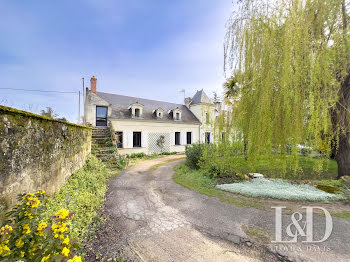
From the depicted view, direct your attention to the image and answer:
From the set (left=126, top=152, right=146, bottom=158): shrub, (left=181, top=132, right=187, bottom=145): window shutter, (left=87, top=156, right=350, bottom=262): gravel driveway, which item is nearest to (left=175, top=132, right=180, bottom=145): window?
(left=181, top=132, right=187, bottom=145): window shutter

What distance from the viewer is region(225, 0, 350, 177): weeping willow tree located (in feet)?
12.3

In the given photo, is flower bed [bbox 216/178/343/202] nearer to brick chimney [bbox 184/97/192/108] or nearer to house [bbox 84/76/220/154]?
house [bbox 84/76/220/154]

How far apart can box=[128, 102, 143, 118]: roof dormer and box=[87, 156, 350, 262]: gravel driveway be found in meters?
9.54

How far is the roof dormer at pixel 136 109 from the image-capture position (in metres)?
13.0

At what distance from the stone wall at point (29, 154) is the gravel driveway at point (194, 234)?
4.54 feet

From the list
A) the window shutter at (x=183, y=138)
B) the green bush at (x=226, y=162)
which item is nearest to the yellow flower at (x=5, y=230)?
the green bush at (x=226, y=162)

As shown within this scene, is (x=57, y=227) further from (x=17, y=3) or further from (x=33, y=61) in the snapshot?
(x=33, y=61)

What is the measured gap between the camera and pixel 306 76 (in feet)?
12.7

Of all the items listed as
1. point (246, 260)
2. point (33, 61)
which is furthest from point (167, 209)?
point (33, 61)

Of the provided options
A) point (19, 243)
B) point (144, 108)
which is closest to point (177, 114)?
point (144, 108)

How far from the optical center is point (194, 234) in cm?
272

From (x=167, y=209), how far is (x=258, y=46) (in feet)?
16.7

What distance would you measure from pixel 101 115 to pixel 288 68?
12301 millimetres

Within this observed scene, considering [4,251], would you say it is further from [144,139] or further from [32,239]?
[144,139]
